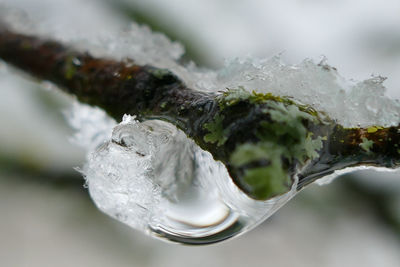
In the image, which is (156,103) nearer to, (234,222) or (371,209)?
(234,222)

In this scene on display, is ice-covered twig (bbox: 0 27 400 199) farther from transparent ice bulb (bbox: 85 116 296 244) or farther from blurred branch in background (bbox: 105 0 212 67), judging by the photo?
blurred branch in background (bbox: 105 0 212 67)

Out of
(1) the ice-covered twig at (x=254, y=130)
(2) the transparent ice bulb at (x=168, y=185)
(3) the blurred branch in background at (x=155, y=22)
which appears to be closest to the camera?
(1) the ice-covered twig at (x=254, y=130)

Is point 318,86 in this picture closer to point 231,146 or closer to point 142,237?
point 231,146

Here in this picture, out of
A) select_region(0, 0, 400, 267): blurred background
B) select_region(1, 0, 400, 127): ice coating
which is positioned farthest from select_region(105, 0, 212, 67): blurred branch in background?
select_region(1, 0, 400, 127): ice coating

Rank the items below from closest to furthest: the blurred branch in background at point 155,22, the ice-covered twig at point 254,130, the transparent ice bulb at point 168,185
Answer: the ice-covered twig at point 254,130, the transparent ice bulb at point 168,185, the blurred branch in background at point 155,22

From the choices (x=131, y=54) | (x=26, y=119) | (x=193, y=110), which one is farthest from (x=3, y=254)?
(x=193, y=110)

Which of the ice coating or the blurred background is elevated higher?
the blurred background

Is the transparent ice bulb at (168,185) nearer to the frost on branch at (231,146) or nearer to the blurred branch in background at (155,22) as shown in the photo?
the frost on branch at (231,146)

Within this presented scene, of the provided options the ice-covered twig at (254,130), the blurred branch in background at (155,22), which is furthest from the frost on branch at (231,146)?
the blurred branch in background at (155,22)

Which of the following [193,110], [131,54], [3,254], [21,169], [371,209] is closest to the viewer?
[193,110]
